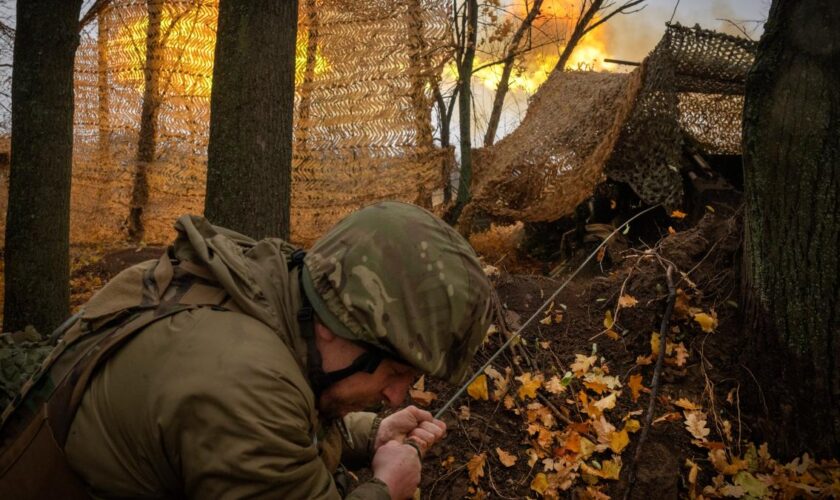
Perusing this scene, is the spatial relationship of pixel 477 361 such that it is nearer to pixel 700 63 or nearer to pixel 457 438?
pixel 457 438

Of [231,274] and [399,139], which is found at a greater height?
[399,139]

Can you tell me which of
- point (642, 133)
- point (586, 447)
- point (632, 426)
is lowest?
point (586, 447)

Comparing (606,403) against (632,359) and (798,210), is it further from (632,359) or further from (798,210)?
(798,210)

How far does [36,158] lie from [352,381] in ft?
12.0

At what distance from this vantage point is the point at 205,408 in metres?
1.34

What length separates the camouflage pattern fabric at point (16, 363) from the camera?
6.07 feet

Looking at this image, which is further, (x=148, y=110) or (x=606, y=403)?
(x=148, y=110)

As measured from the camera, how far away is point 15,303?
166 inches

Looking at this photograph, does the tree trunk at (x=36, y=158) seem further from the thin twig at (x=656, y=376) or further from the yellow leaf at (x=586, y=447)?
the thin twig at (x=656, y=376)

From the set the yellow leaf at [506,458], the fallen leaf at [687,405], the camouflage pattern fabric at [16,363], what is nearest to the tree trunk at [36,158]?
the camouflage pattern fabric at [16,363]

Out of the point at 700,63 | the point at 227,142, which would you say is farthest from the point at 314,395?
the point at 700,63

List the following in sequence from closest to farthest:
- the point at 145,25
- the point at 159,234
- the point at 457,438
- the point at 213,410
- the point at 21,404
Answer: the point at 213,410, the point at 21,404, the point at 457,438, the point at 145,25, the point at 159,234

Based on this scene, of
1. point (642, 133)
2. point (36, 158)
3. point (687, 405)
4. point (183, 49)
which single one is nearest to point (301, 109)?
point (183, 49)

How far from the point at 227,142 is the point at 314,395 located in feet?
8.04
